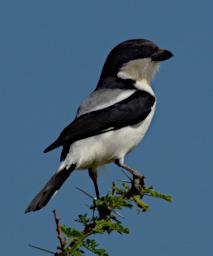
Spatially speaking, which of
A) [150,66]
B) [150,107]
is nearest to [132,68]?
[150,66]

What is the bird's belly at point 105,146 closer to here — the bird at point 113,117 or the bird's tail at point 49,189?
the bird at point 113,117

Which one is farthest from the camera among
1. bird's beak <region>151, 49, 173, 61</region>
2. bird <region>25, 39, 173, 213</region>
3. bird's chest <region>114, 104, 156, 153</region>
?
bird's beak <region>151, 49, 173, 61</region>

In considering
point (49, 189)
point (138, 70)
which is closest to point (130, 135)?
point (138, 70)

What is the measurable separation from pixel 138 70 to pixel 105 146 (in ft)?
4.57

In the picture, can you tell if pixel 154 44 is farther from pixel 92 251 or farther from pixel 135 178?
pixel 92 251

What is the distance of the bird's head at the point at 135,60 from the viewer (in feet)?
23.3

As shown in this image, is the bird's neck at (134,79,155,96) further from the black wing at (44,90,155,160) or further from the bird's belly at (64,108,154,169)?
the bird's belly at (64,108,154,169)

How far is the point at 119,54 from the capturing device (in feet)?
23.5

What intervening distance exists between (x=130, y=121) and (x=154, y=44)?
134 cm

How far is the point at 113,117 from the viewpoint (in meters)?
6.29

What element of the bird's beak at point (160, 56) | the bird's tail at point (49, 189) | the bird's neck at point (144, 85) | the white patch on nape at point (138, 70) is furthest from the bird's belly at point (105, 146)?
the bird's beak at point (160, 56)

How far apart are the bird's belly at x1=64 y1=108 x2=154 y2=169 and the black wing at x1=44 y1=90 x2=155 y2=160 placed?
0.05 metres

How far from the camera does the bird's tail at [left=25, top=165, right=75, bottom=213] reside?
193 inches

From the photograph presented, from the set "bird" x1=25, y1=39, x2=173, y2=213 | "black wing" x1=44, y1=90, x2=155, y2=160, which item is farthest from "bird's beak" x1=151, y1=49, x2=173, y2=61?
"black wing" x1=44, y1=90, x2=155, y2=160
